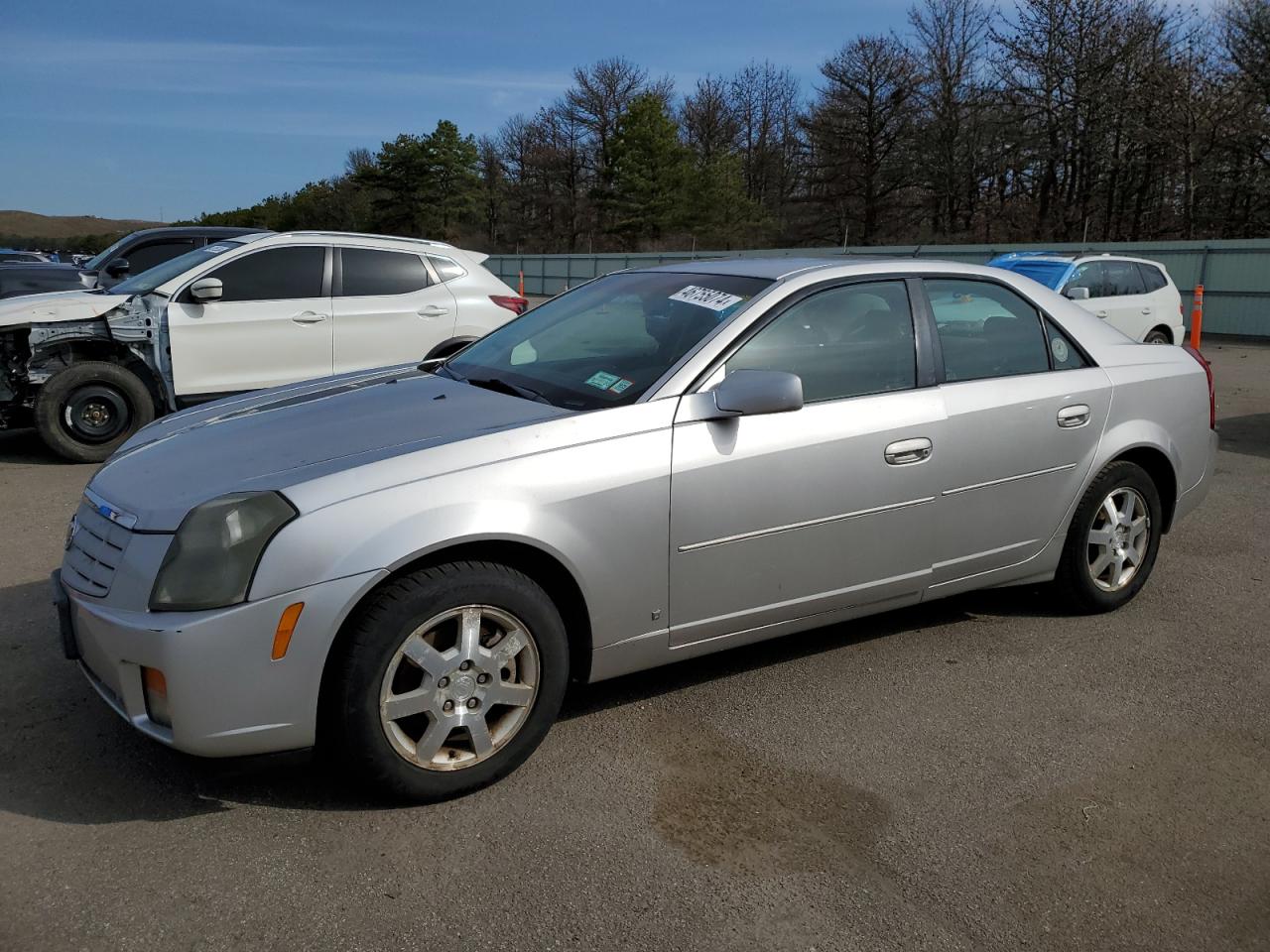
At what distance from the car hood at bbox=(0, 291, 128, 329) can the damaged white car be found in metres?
0.01

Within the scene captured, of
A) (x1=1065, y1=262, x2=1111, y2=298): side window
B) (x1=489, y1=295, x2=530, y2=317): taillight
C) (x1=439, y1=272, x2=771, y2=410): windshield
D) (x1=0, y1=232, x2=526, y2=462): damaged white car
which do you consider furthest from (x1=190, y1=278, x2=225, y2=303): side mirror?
(x1=1065, y1=262, x2=1111, y2=298): side window

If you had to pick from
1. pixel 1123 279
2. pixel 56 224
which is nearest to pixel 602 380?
pixel 1123 279

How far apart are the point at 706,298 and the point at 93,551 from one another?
2.25 meters

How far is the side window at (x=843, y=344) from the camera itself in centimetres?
375

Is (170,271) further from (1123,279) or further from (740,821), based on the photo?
(1123,279)

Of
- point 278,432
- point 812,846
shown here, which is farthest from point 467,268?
point 812,846

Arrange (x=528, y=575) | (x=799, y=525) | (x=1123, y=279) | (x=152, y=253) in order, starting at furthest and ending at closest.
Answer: (x=1123, y=279) < (x=152, y=253) < (x=799, y=525) < (x=528, y=575)

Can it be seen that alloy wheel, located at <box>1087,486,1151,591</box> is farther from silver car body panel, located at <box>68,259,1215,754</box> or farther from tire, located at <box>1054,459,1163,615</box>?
silver car body panel, located at <box>68,259,1215,754</box>

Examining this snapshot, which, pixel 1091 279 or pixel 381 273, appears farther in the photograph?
pixel 1091 279

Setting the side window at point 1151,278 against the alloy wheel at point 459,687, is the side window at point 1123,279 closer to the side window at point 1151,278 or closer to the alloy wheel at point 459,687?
the side window at point 1151,278

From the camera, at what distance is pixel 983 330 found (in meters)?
4.38

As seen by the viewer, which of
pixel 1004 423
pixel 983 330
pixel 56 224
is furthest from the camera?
pixel 56 224

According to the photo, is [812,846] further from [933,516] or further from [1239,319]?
[1239,319]

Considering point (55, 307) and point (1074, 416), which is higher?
point (55, 307)
